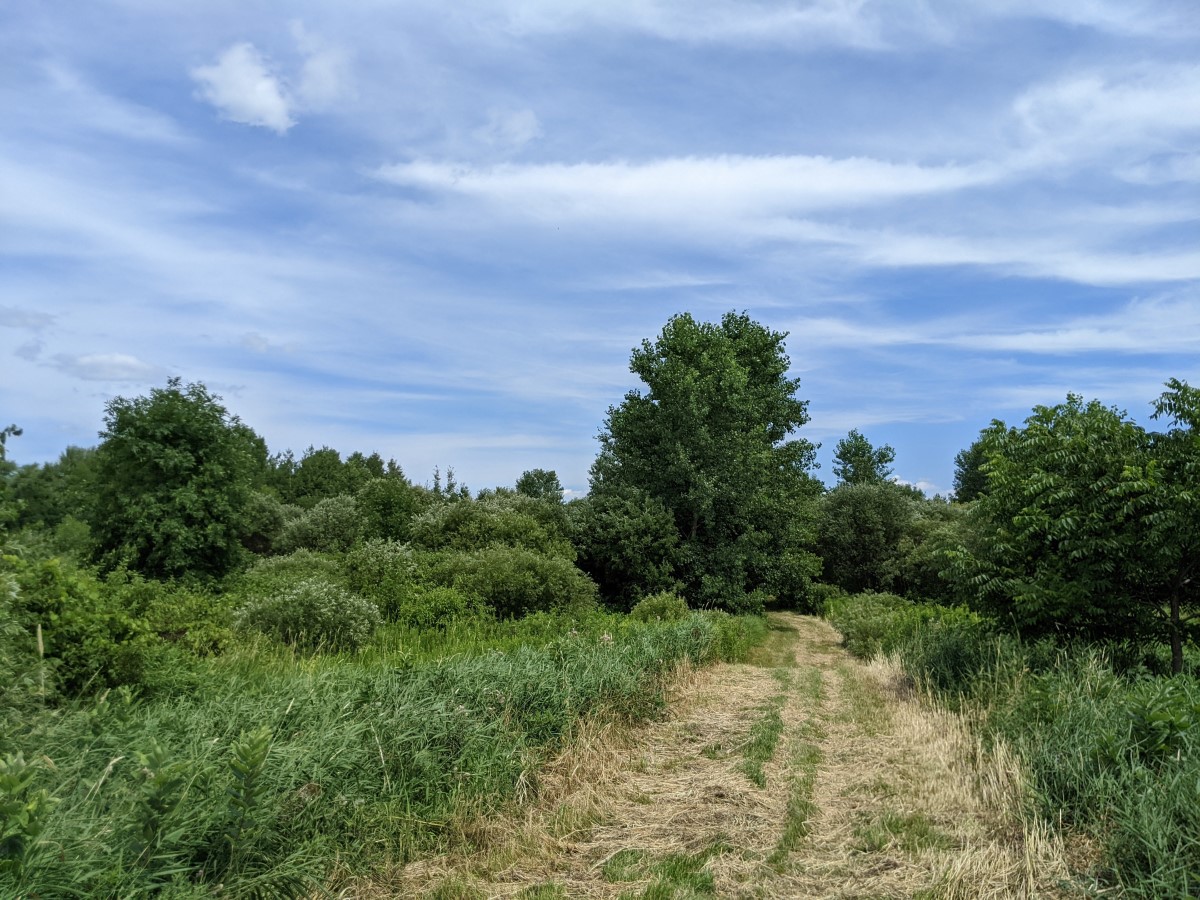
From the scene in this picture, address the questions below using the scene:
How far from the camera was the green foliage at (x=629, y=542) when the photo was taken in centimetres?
2719

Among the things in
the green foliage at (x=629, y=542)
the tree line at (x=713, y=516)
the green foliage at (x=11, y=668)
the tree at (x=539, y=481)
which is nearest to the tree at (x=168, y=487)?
the tree line at (x=713, y=516)

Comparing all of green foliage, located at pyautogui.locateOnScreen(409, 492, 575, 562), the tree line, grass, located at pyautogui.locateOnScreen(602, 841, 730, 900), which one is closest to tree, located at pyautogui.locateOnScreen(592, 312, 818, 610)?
the tree line

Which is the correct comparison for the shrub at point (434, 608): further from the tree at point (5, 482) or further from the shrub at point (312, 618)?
the tree at point (5, 482)

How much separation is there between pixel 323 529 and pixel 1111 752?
38.0m

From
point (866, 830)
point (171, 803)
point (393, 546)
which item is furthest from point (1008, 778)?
point (393, 546)

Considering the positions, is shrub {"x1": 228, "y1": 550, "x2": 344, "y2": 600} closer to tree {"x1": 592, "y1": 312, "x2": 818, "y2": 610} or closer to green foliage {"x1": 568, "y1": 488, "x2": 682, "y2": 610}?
Result: green foliage {"x1": 568, "y1": 488, "x2": 682, "y2": 610}

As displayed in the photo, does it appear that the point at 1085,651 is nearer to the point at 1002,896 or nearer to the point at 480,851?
the point at 1002,896

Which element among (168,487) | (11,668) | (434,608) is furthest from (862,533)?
(11,668)

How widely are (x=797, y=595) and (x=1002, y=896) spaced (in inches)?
1218

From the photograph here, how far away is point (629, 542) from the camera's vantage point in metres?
27.1

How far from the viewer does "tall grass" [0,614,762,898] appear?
3482mm

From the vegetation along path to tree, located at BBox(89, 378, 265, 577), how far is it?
61.3ft

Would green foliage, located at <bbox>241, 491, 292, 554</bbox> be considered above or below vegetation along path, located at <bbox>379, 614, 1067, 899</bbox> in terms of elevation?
above

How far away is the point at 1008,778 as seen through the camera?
6215mm
